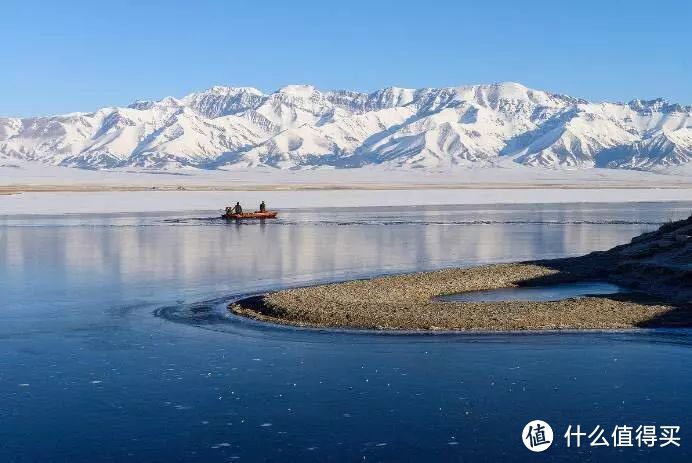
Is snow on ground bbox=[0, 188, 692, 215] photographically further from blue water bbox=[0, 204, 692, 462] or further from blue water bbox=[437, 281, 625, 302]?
blue water bbox=[437, 281, 625, 302]

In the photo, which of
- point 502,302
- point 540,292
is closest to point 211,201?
point 540,292

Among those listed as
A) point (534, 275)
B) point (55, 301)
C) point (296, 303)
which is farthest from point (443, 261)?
point (55, 301)

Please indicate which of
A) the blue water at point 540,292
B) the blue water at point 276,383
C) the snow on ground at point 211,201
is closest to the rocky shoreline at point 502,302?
the blue water at point 540,292

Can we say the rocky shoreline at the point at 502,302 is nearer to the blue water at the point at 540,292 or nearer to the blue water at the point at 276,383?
the blue water at the point at 540,292

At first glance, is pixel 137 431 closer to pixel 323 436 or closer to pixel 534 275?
Answer: pixel 323 436

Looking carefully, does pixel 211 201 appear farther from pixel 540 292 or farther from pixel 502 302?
pixel 502 302

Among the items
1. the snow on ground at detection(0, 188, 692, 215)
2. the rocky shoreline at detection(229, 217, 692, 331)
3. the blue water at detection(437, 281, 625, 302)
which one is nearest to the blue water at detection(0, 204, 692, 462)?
the rocky shoreline at detection(229, 217, 692, 331)
